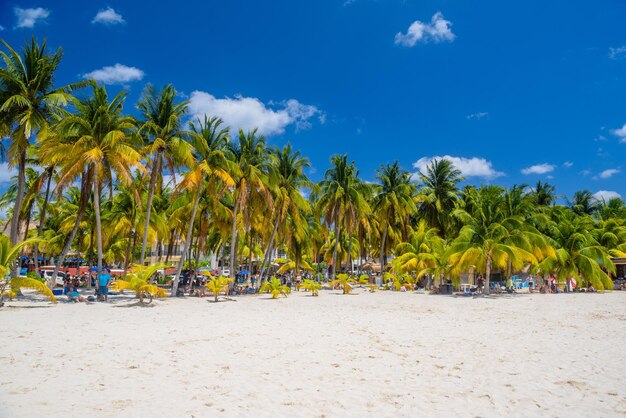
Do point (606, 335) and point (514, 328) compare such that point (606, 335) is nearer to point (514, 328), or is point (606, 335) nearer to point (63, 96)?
point (514, 328)

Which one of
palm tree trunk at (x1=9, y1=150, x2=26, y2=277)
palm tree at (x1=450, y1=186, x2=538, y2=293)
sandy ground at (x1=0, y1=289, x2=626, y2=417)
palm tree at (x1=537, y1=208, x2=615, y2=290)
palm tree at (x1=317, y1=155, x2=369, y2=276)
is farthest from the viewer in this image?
palm tree at (x1=317, y1=155, x2=369, y2=276)

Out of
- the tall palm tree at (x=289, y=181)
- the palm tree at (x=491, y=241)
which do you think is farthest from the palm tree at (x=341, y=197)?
the palm tree at (x=491, y=241)

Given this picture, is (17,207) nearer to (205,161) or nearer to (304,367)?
(205,161)

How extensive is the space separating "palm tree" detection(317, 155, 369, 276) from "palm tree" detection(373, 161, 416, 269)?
3621mm

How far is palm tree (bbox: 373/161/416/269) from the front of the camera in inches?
1457

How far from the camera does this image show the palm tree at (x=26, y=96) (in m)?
18.3

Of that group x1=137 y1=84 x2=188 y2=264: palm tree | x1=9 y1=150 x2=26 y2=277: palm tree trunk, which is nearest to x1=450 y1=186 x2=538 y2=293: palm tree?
x1=137 y1=84 x2=188 y2=264: palm tree

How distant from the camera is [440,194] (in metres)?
40.3

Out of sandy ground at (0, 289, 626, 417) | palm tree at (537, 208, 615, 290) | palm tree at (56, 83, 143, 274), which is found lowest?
sandy ground at (0, 289, 626, 417)

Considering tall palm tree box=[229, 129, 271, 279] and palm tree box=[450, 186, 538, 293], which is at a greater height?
tall palm tree box=[229, 129, 271, 279]

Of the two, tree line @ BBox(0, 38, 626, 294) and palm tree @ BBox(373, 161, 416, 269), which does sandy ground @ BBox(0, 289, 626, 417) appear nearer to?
tree line @ BBox(0, 38, 626, 294)

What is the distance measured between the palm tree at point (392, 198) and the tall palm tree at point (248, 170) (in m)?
15.4

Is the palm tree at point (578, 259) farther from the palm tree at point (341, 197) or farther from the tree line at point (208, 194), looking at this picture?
the palm tree at point (341, 197)

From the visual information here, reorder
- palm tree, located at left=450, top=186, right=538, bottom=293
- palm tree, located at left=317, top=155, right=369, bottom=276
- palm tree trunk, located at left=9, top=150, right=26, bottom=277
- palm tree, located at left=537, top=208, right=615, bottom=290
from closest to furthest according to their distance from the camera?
1. palm tree trunk, located at left=9, top=150, right=26, bottom=277
2. palm tree, located at left=450, top=186, right=538, bottom=293
3. palm tree, located at left=537, top=208, right=615, bottom=290
4. palm tree, located at left=317, top=155, right=369, bottom=276
